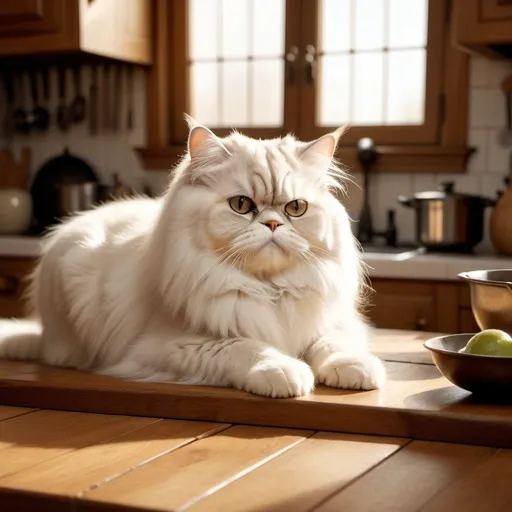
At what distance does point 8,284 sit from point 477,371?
2.84 m

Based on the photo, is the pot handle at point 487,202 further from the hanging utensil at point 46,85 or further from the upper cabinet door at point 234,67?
the hanging utensil at point 46,85

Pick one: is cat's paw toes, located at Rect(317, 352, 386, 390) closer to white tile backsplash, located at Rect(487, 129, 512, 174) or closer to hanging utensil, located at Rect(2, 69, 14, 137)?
white tile backsplash, located at Rect(487, 129, 512, 174)

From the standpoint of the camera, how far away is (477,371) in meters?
1.24

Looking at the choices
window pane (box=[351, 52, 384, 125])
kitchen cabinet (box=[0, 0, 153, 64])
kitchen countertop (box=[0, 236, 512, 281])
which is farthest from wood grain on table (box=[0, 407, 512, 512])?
window pane (box=[351, 52, 384, 125])

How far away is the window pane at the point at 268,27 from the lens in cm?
406

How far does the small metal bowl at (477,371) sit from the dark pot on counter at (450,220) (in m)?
2.08

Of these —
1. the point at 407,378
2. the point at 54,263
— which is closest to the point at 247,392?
the point at 407,378

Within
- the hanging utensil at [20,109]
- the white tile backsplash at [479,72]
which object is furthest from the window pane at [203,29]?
the white tile backsplash at [479,72]

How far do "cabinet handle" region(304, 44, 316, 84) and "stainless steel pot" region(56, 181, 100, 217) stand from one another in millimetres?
1101

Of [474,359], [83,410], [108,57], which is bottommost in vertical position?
[83,410]

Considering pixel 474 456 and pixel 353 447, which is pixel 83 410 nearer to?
pixel 353 447

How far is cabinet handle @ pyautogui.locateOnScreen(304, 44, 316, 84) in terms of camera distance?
396cm

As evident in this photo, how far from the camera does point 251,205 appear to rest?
151cm

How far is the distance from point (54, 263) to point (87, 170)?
2559 mm
